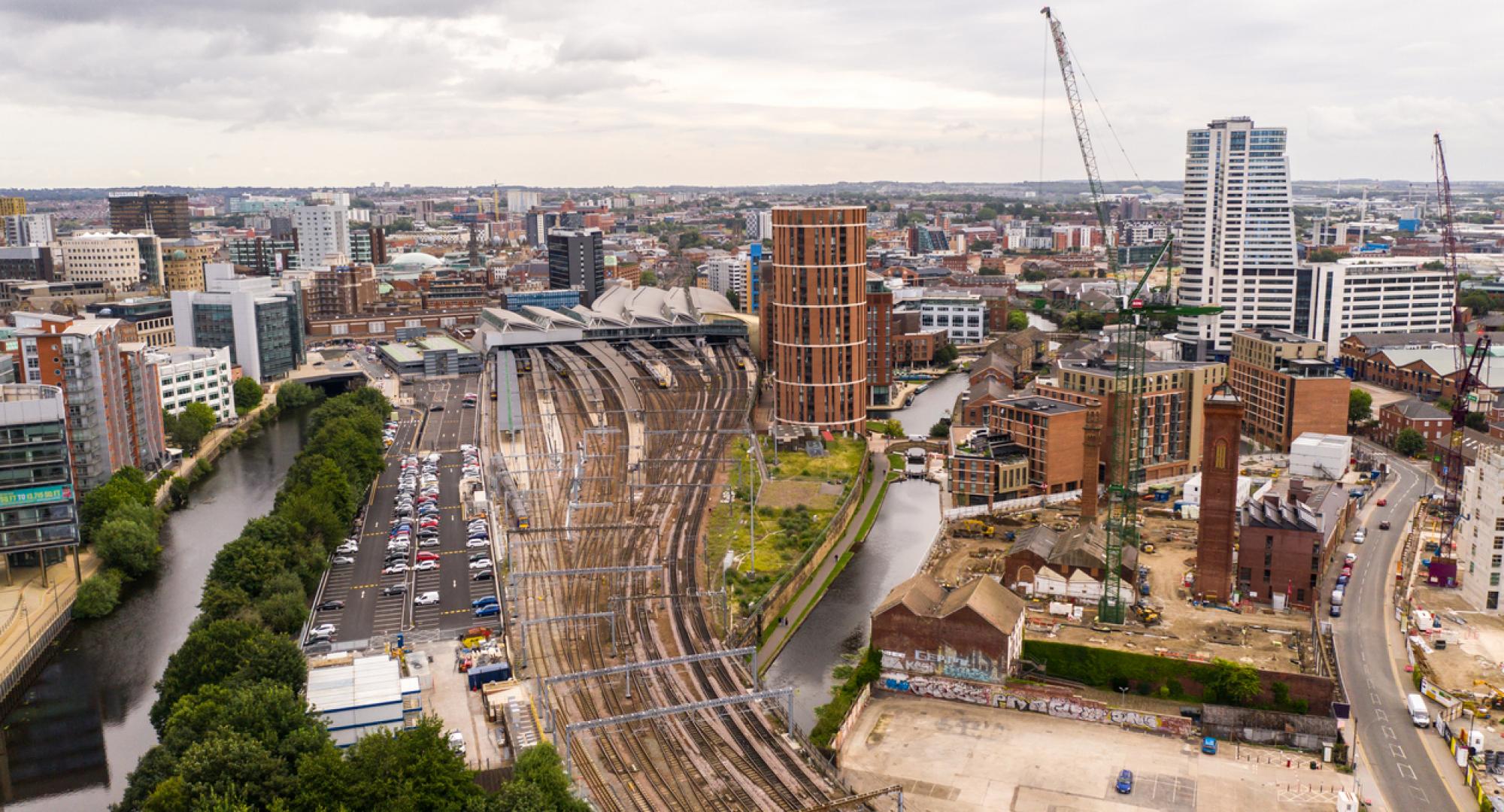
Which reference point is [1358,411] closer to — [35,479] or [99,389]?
[99,389]

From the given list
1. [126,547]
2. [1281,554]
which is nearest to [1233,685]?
[1281,554]

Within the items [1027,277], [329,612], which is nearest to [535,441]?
[329,612]

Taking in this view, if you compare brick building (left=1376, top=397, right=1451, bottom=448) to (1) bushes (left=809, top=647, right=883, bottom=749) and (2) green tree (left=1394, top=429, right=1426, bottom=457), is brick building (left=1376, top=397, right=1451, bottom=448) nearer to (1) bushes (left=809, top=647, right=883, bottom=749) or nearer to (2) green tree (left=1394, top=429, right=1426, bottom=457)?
(2) green tree (left=1394, top=429, right=1426, bottom=457)

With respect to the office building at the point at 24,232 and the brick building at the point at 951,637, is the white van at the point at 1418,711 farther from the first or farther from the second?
the office building at the point at 24,232

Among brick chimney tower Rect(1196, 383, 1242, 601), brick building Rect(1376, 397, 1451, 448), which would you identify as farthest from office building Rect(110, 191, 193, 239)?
brick chimney tower Rect(1196, 383, 1242, 601)

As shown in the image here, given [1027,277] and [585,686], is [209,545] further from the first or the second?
[1027,277]

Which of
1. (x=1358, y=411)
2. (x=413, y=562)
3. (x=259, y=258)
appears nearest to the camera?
(x=413, y=562)
